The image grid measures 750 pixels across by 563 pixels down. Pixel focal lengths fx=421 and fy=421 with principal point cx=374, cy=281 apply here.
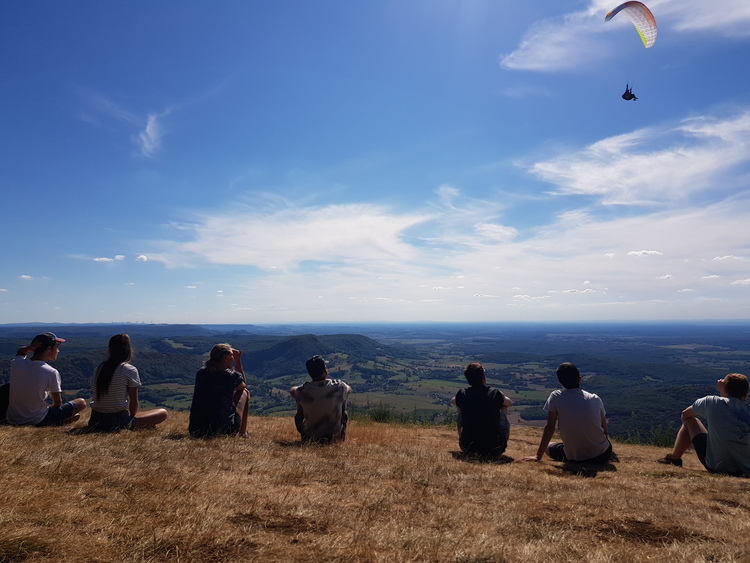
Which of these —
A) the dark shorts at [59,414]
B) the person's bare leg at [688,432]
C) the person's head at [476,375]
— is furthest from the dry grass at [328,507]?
the person's head at [476,375]

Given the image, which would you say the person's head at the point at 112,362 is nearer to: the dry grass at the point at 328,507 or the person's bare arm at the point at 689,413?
the dry grass at the point at 328,507

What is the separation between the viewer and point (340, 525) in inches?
156

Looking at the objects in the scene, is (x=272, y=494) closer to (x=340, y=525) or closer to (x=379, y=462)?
(x=340, y=525)

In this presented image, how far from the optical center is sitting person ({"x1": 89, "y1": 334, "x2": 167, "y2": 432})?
8.09m

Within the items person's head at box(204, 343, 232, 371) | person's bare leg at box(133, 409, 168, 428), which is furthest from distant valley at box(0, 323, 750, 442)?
person's head at box(204, 343, 232, 371)

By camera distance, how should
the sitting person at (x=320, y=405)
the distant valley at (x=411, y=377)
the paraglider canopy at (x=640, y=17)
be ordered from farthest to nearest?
the distant valley at (x=411, y=377), the paraglider canopy at (x=640, y=17), the sitting person at (x=320, y=405)

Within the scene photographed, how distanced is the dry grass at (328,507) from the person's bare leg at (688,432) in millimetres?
1047

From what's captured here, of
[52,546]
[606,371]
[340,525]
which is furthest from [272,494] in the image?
[606,371]

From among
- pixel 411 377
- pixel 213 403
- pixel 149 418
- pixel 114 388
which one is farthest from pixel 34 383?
pixel 411 377

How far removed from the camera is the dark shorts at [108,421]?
8.08 metres

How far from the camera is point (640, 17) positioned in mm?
16375

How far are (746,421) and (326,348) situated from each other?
189794 mm

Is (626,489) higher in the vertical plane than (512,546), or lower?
lower

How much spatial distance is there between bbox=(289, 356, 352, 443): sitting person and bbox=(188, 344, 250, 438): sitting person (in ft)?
4.08
